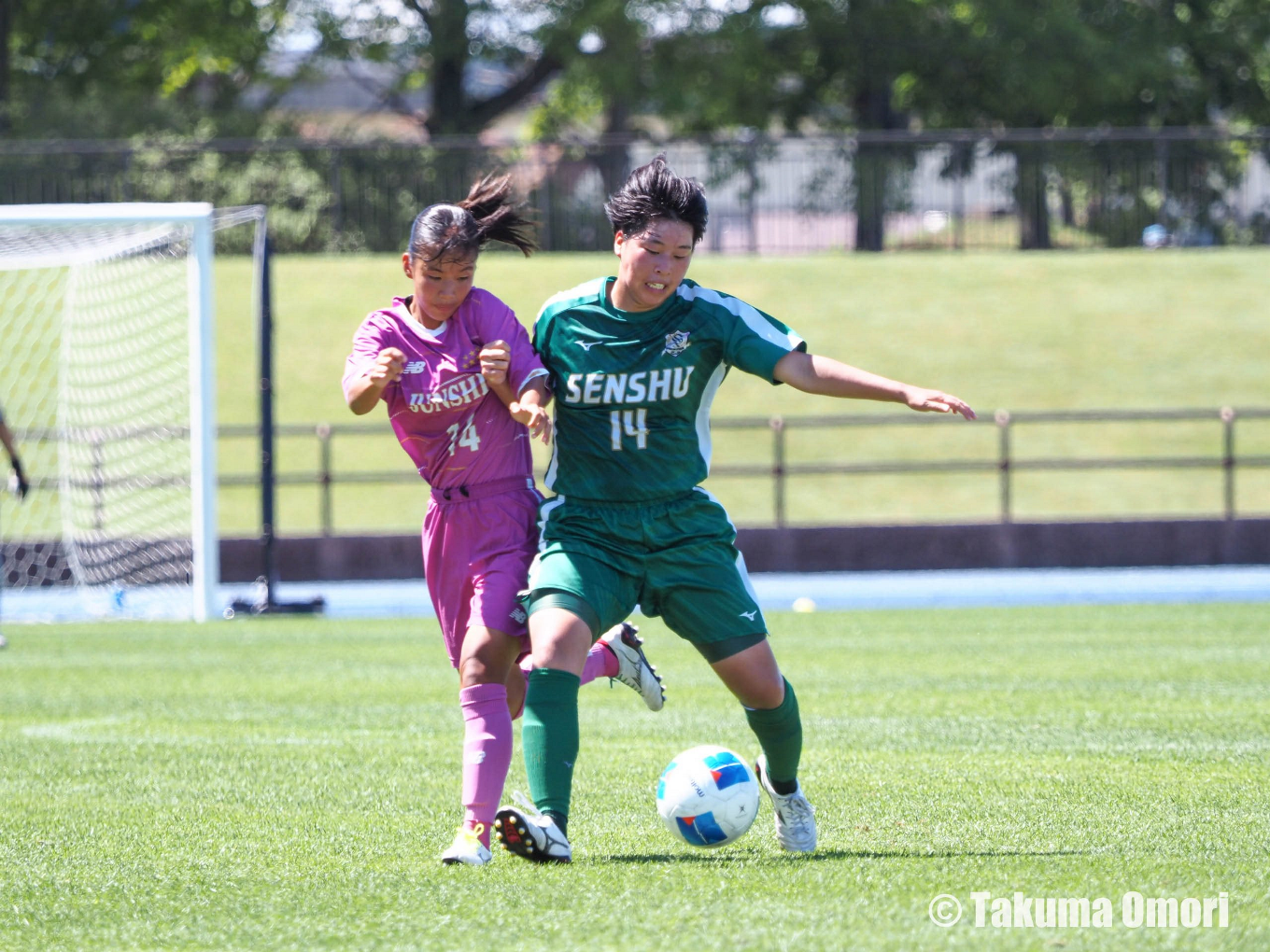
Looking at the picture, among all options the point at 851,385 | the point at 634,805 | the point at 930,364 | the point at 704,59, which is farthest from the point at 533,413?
the point at 704,59

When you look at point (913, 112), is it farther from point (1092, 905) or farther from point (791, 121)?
point (1092, 905)

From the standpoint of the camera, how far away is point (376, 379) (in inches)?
184

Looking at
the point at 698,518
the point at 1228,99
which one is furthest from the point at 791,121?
the point at 698,518

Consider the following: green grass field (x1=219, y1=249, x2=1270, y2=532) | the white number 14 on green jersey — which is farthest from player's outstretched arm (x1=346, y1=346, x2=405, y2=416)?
green grass field (x1=219, y1=249, x2=1270, y2=532)

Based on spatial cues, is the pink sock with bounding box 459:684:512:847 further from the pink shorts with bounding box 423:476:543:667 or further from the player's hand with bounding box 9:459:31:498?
the player's hand with bounding box 9:459:31:498

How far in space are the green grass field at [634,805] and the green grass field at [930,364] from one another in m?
10.4

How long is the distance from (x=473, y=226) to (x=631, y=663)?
161 cm

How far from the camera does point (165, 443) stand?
18.4 m

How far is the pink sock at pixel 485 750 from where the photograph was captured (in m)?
4.65

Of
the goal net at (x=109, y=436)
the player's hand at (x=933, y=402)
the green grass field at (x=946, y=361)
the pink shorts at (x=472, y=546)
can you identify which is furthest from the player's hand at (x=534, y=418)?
the green grass field at (x=946, y=361)

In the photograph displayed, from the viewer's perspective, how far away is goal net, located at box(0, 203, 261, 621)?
15.1m

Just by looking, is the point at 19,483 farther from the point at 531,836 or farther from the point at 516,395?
the point at 531,836

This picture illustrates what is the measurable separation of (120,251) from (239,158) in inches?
616

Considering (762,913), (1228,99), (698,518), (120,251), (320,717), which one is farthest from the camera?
(1228,99)
